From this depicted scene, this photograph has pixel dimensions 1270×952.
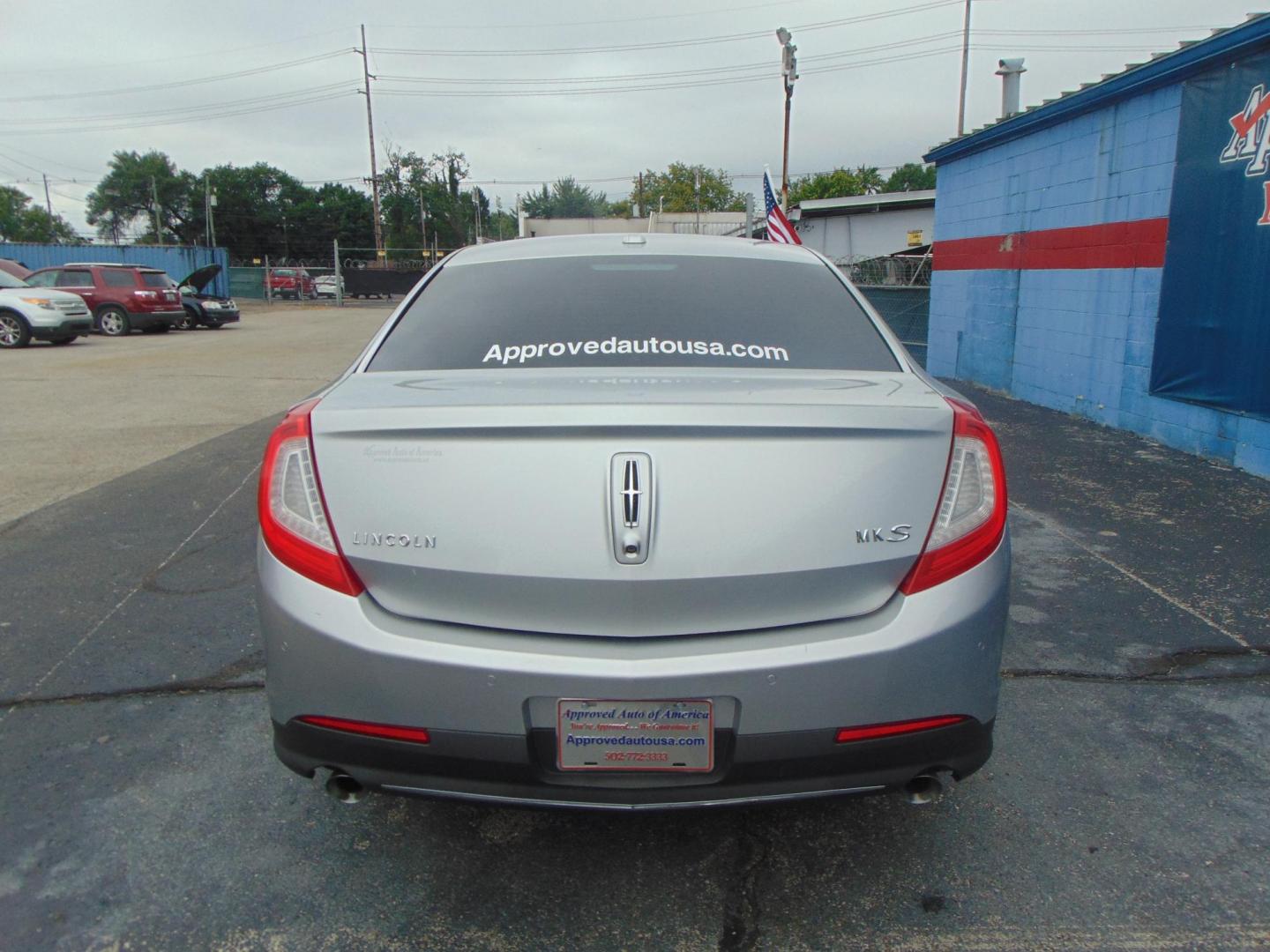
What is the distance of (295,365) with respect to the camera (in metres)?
15.1

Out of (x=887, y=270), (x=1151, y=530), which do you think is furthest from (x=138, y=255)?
(x=1151, y=530)

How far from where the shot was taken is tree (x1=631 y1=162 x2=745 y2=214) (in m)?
76.0

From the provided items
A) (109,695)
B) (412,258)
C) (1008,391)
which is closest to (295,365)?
(1008,391)

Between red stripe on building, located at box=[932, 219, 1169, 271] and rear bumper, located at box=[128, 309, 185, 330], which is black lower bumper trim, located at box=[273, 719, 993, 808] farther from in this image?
rear bumper, located at box=[128, 309, 185, 330]

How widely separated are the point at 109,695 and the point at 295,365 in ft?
40.6

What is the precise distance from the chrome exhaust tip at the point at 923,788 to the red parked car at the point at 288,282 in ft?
147

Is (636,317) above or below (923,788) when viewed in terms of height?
above

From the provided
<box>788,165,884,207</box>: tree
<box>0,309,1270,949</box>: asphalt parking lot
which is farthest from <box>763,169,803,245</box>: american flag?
Answer: <box>788,165,884,207</box>: tree

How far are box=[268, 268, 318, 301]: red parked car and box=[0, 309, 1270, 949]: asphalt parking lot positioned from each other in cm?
4147

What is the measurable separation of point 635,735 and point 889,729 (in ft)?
1.76

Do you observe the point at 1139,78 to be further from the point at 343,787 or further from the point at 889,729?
the point at 343,787

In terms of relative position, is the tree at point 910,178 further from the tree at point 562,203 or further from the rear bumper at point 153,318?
the rear bumper at point 153,318

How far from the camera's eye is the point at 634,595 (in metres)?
1.96

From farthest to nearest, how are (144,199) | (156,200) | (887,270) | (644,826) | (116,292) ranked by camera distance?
(144,199) < (156,200) < (116,292) < (887,270) < (644,826)
